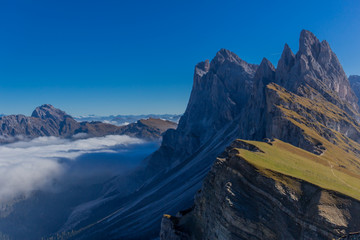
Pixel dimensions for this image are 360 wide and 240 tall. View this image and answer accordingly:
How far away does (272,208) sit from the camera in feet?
124

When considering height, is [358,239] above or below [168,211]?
above

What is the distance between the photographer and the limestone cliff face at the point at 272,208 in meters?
33.2

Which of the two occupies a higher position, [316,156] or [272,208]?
[316,156]

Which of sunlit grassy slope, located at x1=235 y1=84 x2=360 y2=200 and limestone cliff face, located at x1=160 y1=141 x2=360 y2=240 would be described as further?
sunlit grassy slope, located at x1=235 y1=84 x2=360 y2=200

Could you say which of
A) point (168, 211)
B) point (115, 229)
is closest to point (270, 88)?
point (168, 211)

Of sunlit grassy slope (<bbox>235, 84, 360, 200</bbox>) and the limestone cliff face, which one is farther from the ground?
sunlit grassy slope (<bbox>235, 84, 360, 200</bbox>)

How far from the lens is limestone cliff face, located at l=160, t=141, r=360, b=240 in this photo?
33.2m

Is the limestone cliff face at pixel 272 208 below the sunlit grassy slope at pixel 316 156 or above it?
below

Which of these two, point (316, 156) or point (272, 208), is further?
point (316, 156)

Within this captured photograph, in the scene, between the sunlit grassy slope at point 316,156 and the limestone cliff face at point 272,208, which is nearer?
the limestone cliff face at point 272,208

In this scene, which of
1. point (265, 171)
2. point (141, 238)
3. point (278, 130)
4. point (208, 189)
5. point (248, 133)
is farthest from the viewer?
point (248, 133)

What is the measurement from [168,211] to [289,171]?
405 ft

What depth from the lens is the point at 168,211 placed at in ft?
502

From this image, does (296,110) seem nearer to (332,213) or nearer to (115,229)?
(332,213)
